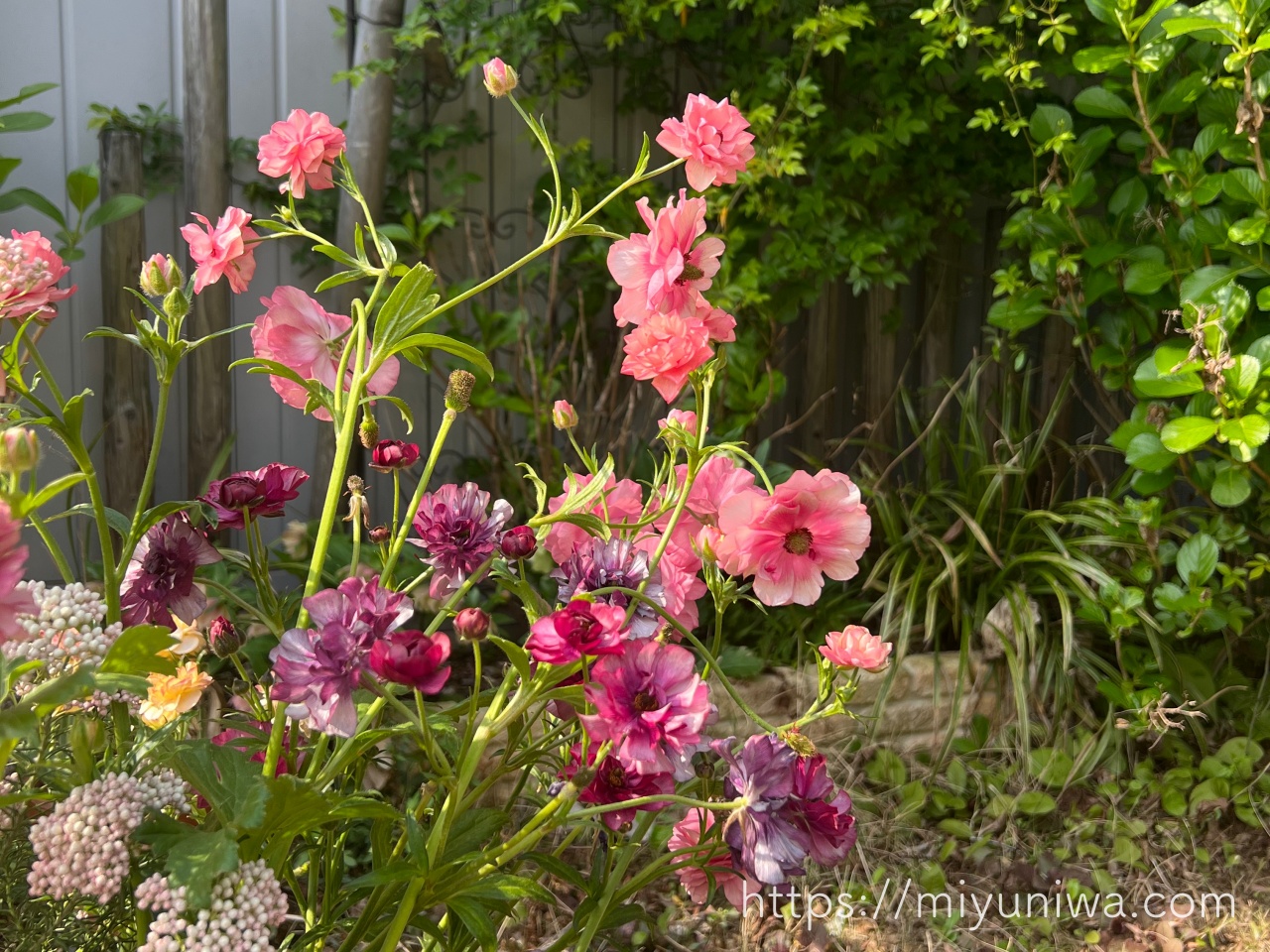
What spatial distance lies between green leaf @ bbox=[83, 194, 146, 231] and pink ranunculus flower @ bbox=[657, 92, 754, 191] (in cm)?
159

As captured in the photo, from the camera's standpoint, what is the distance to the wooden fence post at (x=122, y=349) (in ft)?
6.80

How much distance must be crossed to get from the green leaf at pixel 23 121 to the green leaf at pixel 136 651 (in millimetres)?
1752

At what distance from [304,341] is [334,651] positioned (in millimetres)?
245

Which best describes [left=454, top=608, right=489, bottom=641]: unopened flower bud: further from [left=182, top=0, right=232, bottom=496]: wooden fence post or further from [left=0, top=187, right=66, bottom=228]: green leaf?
[left=0, top=187, right=66, bottom=228]: green leaf

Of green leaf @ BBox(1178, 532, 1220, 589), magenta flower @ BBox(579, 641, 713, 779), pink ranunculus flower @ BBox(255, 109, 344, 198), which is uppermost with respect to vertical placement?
pink ranunculus flower @ BBox(255, 109, 344, 198)

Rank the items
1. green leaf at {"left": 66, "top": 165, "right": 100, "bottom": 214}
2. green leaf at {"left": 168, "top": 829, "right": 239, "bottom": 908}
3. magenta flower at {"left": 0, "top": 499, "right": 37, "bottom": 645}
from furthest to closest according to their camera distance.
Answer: green leaf at {"left": 66, "top": 165, "right": 100, "bottom": 214}, green leaf at {"left": 168, "top": 829, "right": 239, "bottom": 908}, magenta flower at {"left": 0, "top": 499, "right": 37, "bottom": 645}

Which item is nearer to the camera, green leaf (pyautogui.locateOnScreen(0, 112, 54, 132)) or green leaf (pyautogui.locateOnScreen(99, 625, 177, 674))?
green leaf (pyautogui.locateOnScreen(99, 625, 177, 674))

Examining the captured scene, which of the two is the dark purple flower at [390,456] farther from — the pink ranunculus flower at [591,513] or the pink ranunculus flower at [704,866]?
the pink ranunculus flower at [704,866]

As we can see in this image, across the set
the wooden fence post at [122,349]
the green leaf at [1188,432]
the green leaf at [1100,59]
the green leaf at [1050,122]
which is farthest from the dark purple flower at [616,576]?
the wooden fence post at [122,349]

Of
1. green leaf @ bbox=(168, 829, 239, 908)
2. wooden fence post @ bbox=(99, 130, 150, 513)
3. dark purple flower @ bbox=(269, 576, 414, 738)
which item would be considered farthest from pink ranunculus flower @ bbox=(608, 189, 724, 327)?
wooden fence post @ bbox=(99, 130, 150, 513)

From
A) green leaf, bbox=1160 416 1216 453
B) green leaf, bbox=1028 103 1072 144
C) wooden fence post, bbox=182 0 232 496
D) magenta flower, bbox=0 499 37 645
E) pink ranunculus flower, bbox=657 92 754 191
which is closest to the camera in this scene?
magenta flower, bbox=0 499 37 645

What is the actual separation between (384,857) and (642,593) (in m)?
0.26

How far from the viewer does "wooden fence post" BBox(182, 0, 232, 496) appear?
2.06 meters

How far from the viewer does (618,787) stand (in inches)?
22.7
